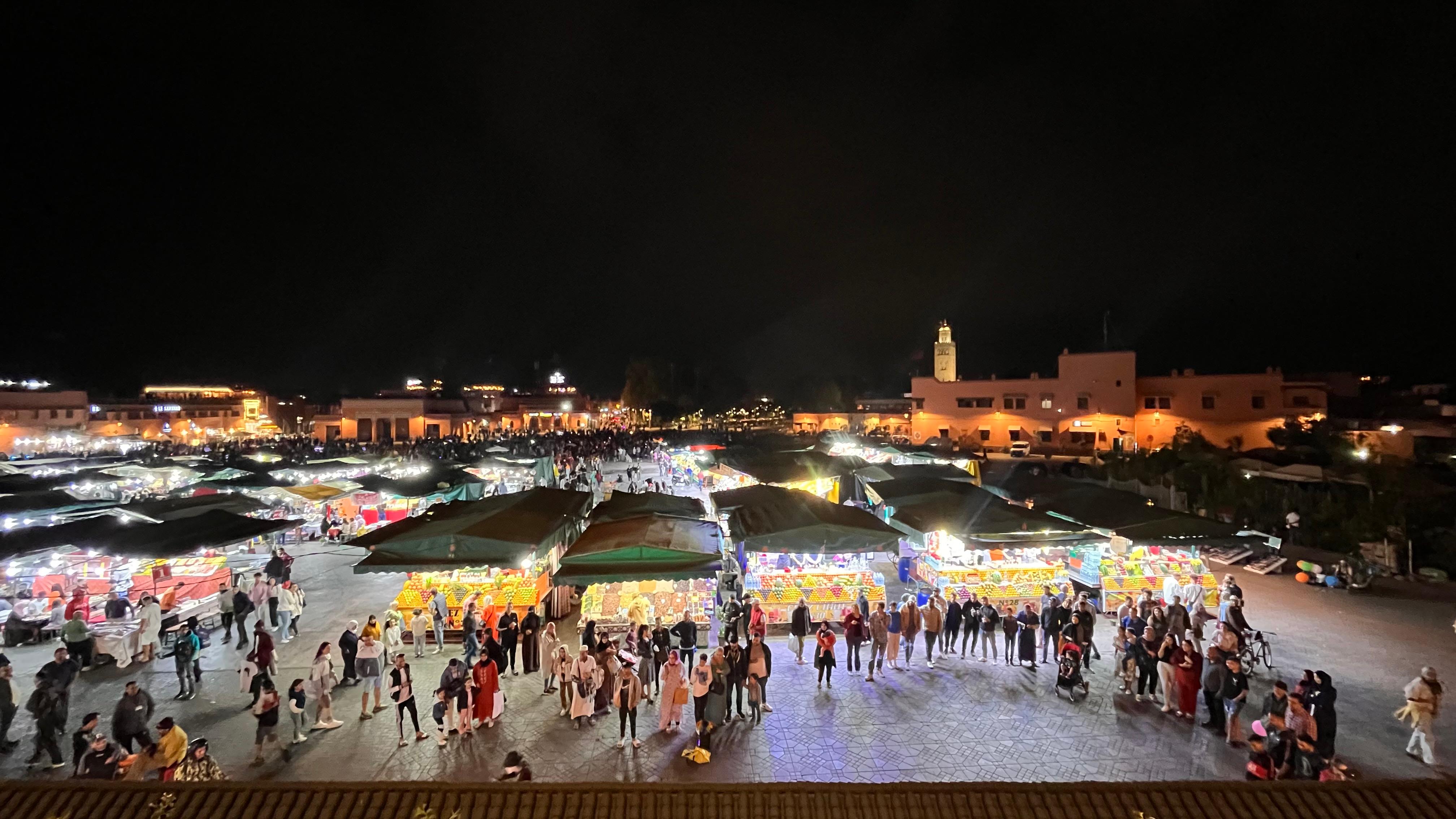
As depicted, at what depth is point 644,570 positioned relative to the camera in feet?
30.0

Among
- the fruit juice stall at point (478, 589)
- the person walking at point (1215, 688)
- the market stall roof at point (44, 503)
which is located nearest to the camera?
the person walking at point (1215, 688)

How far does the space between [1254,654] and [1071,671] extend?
313 cm

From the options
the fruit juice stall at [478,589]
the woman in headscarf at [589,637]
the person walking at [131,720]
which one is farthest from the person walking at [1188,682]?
the person walking at [131,720]

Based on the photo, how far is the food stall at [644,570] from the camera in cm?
912

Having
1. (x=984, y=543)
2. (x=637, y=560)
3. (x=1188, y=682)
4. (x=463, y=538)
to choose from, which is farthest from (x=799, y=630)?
(x=463, y=538)

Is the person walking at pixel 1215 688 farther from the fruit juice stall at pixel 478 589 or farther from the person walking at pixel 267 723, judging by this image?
the person walking at pixel 267 723

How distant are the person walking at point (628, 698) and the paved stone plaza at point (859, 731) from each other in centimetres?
12

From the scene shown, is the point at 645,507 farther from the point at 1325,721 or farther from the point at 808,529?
the point at 1325,721

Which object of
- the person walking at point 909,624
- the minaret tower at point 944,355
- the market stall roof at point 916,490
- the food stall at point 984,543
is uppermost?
the minaret tower at point 944,355

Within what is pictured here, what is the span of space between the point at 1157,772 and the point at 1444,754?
327cm

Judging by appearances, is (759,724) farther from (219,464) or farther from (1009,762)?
(219,464)

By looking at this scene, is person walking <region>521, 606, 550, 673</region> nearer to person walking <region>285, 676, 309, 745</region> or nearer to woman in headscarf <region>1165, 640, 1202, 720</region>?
person walking <region>285, 676, 309, 745</region>

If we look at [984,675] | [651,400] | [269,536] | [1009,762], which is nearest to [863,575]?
[984,675]

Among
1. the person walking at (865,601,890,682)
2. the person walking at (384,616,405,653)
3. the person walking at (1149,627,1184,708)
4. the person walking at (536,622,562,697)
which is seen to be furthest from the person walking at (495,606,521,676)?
the person walking at (1149,627,1184,708)
